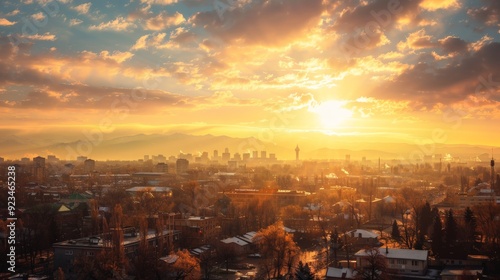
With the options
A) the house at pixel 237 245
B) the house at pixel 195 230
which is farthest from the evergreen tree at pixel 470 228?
A: the house at pixel 195 230

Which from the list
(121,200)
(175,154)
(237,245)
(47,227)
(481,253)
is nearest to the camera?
(481,253)

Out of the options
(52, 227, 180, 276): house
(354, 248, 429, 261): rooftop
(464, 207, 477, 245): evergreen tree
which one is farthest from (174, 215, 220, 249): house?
(464, 207, 477, 245): evergreen tree

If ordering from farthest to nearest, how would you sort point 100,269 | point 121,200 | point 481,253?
point 121,200, point 481,253, point 100,269

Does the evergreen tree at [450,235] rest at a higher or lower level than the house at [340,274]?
higher

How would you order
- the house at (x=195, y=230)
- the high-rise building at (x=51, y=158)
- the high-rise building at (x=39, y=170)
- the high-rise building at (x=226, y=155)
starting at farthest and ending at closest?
the high-rise building at (x=226, y=155) → the high-rise building at (x=51, y=158) → the high-rise building at (x=39, y=170) → the house at (x=195, y=230)

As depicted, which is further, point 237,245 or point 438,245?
point 237,245

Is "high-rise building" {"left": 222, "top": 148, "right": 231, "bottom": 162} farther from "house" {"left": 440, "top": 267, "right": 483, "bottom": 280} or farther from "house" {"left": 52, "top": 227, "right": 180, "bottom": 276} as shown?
"house" {"left": 440, "top": 267, "right": 483, "bottom": 280}

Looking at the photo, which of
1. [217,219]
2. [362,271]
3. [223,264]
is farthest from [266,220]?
[362,271]

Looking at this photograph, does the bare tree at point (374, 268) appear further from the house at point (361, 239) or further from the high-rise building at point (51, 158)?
the high-rise building at point (51, 158)

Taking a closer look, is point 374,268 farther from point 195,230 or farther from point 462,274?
point 195,230

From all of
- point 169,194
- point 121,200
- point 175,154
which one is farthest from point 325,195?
point 175,154

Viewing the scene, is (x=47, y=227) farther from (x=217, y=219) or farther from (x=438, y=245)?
(x=438, y=245)
